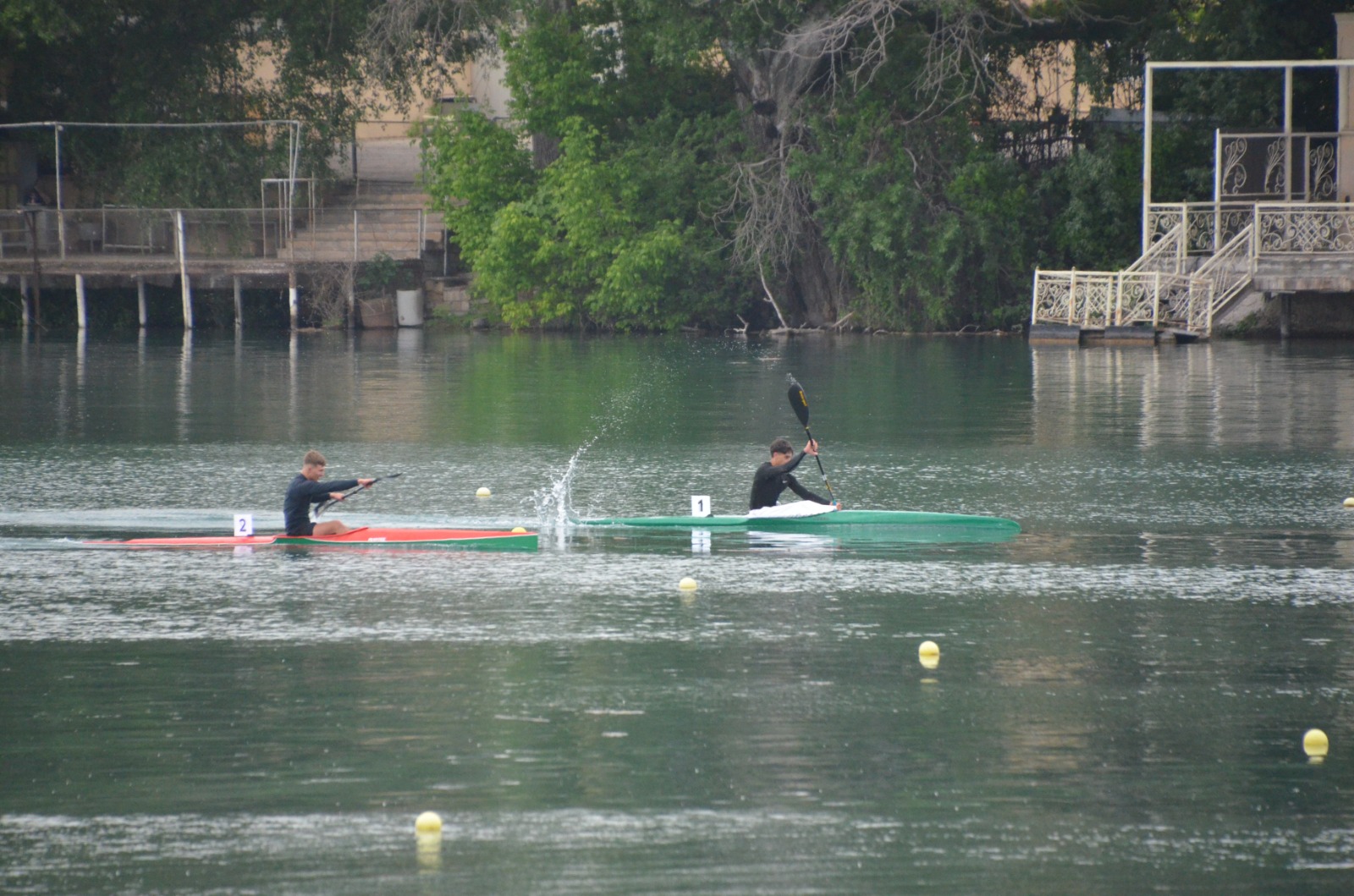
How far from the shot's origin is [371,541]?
1588cm

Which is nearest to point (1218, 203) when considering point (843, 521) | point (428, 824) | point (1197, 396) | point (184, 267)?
point (1197, 396)

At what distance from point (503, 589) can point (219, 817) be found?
5.57 meters

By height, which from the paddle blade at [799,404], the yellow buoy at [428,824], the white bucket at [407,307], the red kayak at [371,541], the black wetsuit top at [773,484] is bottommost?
the yellow buoy at [428,824]

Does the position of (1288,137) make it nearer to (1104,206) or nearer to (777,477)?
(1104,206)

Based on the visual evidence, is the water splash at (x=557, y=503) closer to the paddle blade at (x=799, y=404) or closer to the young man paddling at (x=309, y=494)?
the young man paddling at (x=309, y=494)

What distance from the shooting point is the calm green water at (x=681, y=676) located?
826cm

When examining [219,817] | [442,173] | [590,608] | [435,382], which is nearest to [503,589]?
[590,608]

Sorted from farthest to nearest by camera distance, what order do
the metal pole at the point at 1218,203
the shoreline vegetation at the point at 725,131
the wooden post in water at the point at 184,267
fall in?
the wooden post in water at the point at 184,267 → the shoreline vegetation at the point at 725,131 → the metal pole at the point at 1218,203

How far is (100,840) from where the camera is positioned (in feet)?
27.5

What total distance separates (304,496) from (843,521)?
486cm

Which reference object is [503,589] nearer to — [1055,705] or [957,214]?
[1055,705]

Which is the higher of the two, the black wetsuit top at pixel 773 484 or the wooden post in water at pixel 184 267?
the wooden post in water at pixel 184 267

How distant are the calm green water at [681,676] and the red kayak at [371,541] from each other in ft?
0.96

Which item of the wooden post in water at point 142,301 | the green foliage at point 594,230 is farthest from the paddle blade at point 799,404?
the wooden post in water at point 142,301
